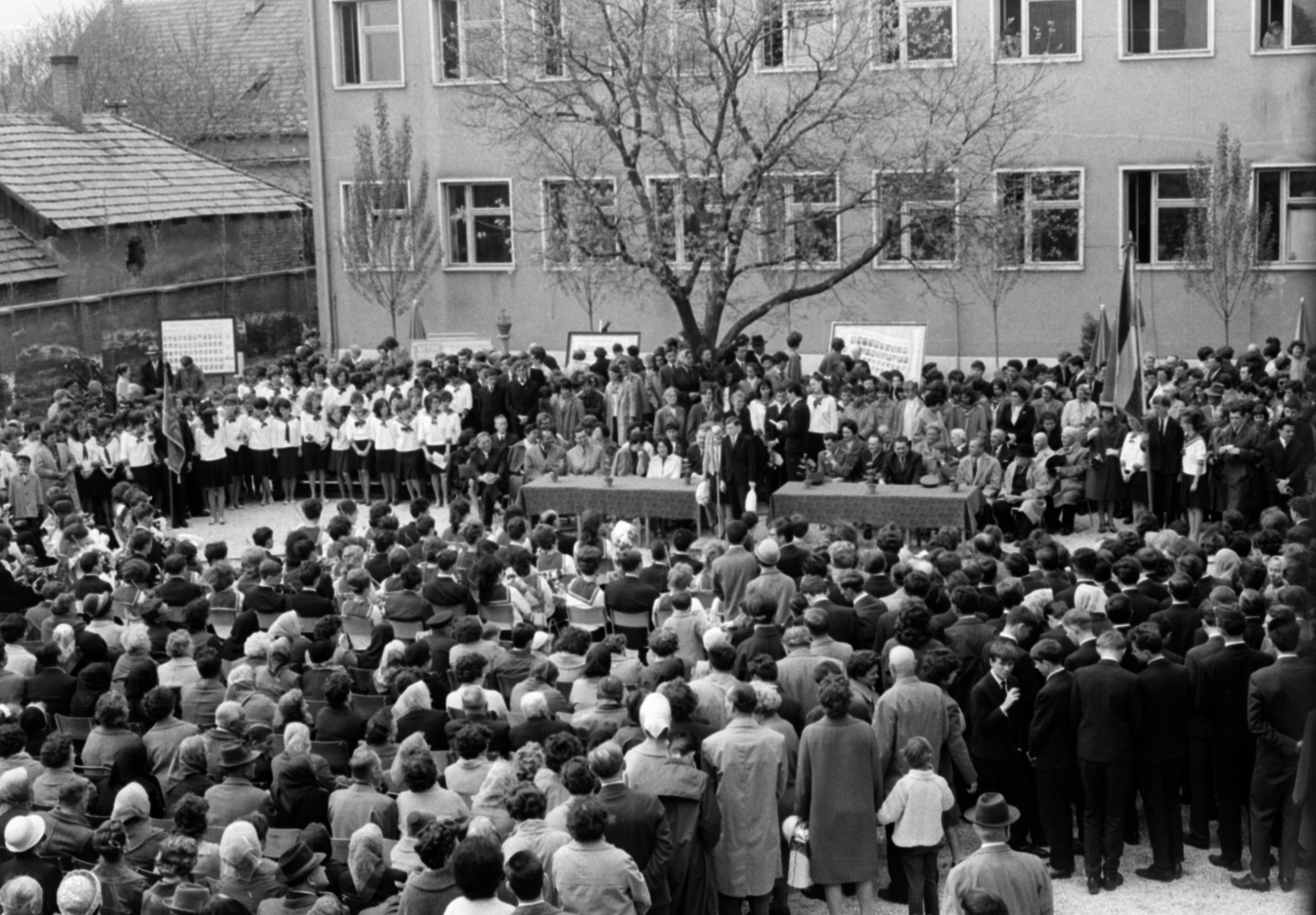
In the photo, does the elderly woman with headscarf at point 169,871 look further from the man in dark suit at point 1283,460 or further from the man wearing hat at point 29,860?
the man in dark suit at point 1283,460

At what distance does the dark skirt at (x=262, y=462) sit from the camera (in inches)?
910

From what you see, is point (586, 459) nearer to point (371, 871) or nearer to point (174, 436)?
point (174, 436)

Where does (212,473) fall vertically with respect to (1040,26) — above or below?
below

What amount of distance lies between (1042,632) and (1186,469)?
8.38m

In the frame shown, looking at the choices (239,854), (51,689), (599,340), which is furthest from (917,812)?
(599,340)

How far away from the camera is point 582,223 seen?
27.2 metres

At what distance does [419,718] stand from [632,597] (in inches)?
135

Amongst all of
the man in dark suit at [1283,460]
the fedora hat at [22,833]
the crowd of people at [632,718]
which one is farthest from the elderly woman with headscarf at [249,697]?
the man in dark suit at [1283,460]

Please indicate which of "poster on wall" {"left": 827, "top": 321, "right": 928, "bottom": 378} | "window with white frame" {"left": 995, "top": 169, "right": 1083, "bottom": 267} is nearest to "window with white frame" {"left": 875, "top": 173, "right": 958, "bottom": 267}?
"poster on wall" {"left": 827, "top": 321, "right": 928, "bottom": 378}

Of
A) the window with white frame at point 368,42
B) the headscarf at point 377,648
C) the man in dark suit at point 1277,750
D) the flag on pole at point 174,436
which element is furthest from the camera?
the window with white frame at point 368,42

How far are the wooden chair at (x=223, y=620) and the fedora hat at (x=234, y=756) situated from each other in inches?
164

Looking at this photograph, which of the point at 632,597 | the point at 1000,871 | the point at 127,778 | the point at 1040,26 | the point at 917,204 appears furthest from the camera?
the point at 1040,26

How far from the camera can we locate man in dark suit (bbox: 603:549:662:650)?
13.6 metres

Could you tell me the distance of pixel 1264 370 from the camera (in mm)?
23234
